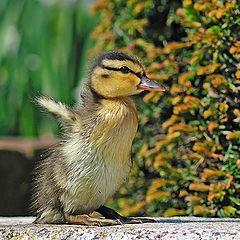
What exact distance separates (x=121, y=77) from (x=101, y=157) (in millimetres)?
482

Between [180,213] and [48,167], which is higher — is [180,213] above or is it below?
below

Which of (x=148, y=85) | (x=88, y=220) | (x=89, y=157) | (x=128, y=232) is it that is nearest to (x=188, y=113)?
(x=148, y=85)

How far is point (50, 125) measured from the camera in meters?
10.0

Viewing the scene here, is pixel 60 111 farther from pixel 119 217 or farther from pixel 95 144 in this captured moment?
pixel 119 217

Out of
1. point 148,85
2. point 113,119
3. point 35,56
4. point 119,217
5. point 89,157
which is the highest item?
point 35,56

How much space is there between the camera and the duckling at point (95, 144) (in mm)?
3775

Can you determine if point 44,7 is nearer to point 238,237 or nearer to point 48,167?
point 48,167

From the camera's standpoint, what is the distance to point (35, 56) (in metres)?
10.1

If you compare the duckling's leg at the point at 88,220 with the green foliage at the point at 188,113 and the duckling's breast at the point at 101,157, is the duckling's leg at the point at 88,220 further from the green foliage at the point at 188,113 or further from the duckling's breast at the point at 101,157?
the green foliage at the point at 188,113

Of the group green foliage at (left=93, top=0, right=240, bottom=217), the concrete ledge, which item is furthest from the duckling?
green foliage at (left=93, top=0, right=240, bottom=217)

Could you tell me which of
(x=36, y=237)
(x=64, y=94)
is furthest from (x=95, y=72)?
(x=64, y=94)

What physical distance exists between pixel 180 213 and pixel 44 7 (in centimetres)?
589

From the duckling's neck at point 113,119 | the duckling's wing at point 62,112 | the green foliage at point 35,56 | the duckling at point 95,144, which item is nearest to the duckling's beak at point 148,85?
the duckling at point 95,144

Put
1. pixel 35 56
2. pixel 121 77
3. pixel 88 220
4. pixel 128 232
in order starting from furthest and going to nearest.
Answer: pixel 35 56, pixel 121 77, pixel 88 220, pixel 128 232
